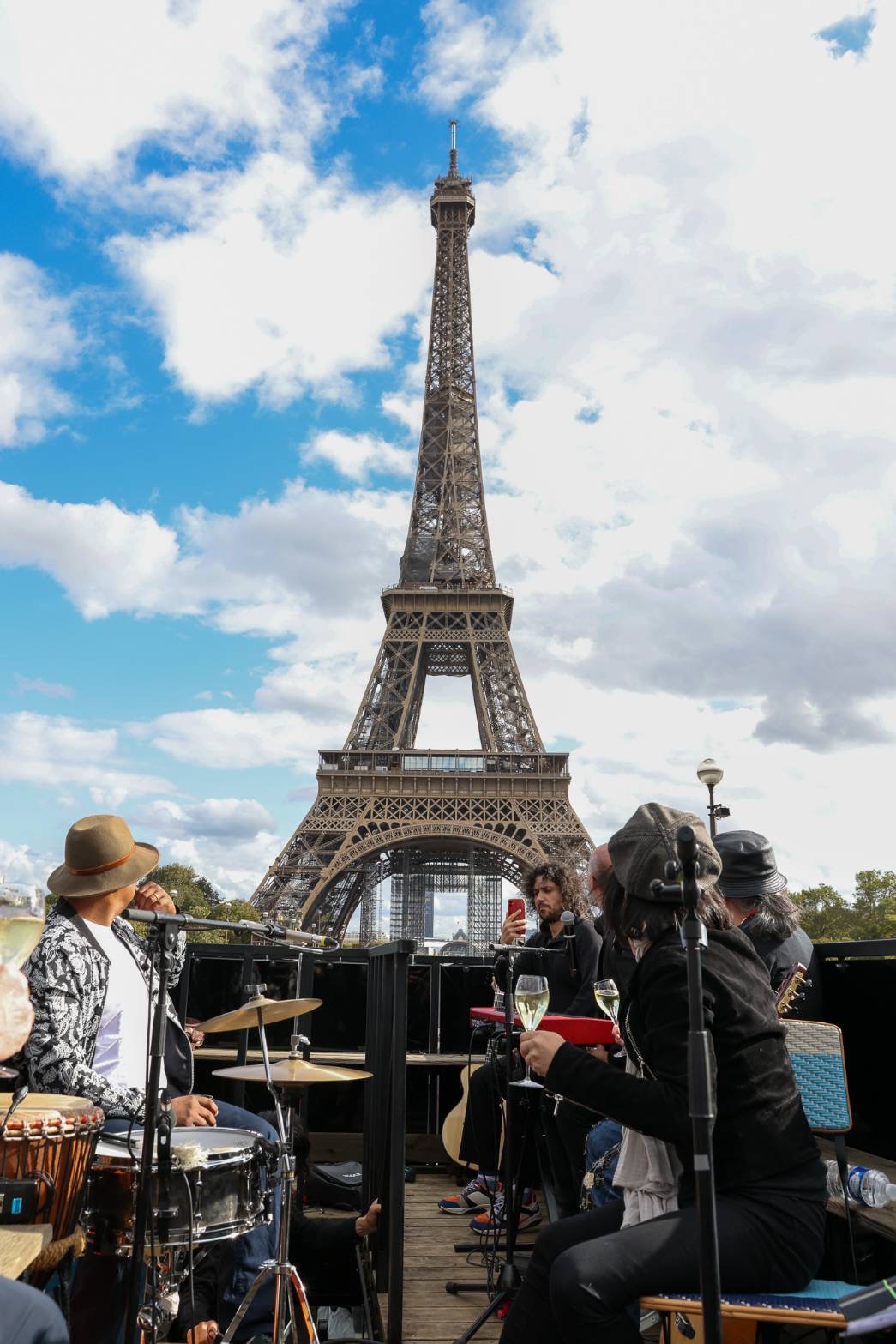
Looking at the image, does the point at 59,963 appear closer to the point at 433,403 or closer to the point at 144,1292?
the point at 144,1292

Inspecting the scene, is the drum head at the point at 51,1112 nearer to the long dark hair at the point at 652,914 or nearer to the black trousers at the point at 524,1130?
the long dark hair at the point at 652,914

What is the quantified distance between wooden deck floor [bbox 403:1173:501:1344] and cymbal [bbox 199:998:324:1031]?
3.97 feet

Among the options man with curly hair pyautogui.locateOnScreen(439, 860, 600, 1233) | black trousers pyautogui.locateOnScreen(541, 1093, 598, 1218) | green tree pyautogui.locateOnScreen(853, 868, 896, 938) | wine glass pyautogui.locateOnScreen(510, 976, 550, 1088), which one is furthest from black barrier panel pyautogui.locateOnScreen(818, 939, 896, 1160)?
green tree pyautogui.locateOnScreen(853, 868, 896, 938)

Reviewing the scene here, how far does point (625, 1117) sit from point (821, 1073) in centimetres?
126

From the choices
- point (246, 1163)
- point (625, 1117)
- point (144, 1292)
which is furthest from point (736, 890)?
point (144, 1292)

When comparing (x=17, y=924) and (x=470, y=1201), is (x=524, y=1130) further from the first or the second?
(x=17, y=924)

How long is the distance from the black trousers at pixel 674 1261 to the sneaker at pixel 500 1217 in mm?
2608

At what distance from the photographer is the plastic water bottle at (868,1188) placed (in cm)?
325

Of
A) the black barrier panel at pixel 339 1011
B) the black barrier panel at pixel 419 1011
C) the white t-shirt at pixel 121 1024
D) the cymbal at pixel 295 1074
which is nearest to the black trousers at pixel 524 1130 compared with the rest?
the cymbal at pixel 295 1074

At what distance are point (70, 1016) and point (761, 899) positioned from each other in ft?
8.61

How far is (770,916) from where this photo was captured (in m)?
4.00

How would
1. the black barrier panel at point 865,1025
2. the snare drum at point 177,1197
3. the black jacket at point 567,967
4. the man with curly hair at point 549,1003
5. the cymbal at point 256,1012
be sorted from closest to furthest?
the snare drum at point 177,1197
the cymbal at point 256,1012
the black barrier panel at point 865,1025
the man with curly hair at point 549,1003
the black jacket at point 567,967

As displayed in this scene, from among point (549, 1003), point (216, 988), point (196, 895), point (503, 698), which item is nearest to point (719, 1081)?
point (549, 1003)

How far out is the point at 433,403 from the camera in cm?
4069
